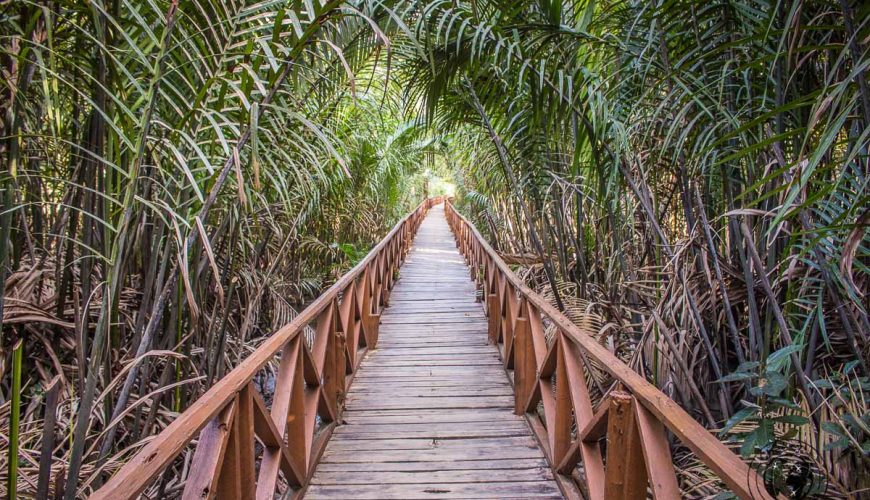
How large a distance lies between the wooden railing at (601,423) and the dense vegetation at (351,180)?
21 centimetres

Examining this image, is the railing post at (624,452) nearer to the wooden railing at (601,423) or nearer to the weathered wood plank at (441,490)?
the wooden railing at (601,423)

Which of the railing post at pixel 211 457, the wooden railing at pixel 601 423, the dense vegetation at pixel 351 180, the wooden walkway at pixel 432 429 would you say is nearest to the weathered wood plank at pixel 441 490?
the wooden walkway at pixel 432 429

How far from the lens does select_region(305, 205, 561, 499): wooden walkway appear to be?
2.40m

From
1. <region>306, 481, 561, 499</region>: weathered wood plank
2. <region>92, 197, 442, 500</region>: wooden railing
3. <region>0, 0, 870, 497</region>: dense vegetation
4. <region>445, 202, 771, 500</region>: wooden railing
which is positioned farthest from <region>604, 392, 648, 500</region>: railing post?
<region>92, 197, 442, 500</region>: wooden railing

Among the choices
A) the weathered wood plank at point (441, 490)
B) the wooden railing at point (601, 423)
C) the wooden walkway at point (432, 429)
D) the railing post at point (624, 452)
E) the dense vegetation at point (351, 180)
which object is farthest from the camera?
the wooden walkway at point (432, 429)

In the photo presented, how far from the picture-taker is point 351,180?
2041 millimetres

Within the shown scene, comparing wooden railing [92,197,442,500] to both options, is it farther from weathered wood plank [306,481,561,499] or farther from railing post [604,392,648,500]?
railing post [604,392,648,500]

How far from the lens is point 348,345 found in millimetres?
3744

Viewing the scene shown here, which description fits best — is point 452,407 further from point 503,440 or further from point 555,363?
point 555,363

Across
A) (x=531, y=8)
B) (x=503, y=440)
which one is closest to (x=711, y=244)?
(x=503, y=440)

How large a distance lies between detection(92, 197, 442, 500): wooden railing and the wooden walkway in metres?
0.18

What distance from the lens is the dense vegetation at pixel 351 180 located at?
1306 mm

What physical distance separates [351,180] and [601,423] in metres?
1.28

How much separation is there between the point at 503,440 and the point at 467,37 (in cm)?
214
